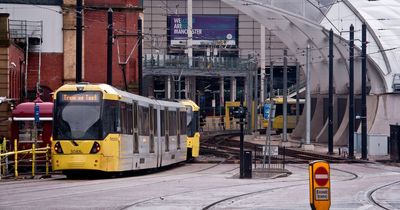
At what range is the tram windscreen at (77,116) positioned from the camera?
29.6 meters

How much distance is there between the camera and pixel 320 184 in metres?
15.1

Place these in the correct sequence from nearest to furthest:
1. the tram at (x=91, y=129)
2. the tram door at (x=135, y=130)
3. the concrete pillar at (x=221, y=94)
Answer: the tram at (x=91, y=129) < the tram door at (x=135, y=130) < the concrete pillar at (x=221, y=94)

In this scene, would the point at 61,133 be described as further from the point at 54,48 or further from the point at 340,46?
the point at 340,46

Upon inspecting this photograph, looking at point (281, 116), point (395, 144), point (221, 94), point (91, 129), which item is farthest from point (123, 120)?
point (221, 94)

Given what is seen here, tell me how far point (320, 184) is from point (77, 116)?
1570 cm

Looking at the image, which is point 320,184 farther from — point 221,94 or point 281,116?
point 221,94

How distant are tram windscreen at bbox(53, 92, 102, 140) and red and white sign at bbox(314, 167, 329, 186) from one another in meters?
15.3

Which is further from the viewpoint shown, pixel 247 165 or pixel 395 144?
pixel 395 144

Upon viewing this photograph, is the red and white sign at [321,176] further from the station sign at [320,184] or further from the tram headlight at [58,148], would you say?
the tram headlight at [58,148]

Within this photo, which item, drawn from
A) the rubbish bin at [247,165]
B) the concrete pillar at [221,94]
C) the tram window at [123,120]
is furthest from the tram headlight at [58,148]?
the concrete pillar at [221,94]

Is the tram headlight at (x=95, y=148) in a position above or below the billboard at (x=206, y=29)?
below

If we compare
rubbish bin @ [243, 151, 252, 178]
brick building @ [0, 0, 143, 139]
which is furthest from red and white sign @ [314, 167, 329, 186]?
brick building @ [0, 0, 143, 139]

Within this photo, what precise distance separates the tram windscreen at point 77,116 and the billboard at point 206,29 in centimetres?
6987

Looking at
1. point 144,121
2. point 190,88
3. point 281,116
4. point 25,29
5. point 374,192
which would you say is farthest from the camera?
point 190,88
